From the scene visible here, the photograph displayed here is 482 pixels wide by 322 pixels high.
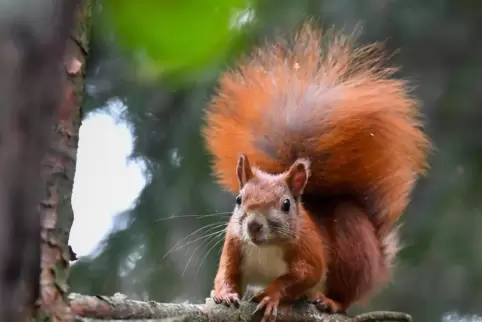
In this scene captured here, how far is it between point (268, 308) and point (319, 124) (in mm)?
542

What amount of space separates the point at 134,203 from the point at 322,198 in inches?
24.4

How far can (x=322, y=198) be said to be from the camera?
1755 mm

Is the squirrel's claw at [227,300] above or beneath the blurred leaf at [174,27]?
above

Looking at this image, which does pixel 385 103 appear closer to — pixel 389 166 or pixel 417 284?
pixel 389 166

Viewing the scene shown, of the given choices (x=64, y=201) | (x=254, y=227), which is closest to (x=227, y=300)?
(x=254, y=227)

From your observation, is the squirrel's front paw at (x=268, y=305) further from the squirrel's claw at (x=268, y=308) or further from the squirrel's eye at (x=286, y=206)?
the squirrel's eye at (x=286, y=206)

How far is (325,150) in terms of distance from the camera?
1.68m

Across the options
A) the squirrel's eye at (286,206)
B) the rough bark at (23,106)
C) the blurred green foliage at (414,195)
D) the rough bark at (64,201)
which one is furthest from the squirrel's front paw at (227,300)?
the rough bark at (23,106)

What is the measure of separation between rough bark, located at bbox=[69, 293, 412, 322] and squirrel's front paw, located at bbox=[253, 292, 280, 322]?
13 mm

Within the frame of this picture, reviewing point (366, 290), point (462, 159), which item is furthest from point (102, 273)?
point (462, 159)

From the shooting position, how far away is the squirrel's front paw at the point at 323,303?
150cm

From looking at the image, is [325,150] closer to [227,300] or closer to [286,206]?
[286,206]

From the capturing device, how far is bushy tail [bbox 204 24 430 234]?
1.69 m

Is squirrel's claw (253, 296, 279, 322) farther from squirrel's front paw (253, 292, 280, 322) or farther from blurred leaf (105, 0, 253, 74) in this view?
blurred leaf (105, 0, 253, 74)
